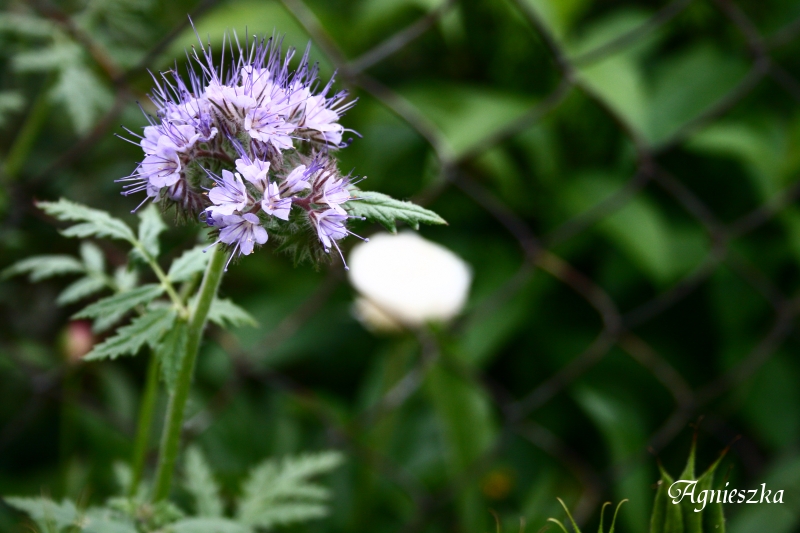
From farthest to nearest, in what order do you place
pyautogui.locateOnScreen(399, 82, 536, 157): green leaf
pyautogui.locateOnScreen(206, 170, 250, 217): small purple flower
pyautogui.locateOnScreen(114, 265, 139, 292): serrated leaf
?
1. pyautogui.locateOnScreen(399, 82, 536, 157): green leaf
2. pyautogui.locateOnScreen(114, 265, 139, 292): serrated leaf
3. pyautogui.locateOnScreen(206, 170, 250, 217): small purple flower

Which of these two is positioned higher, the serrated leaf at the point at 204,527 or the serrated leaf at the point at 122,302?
the serrated leaf at the point at 122,302

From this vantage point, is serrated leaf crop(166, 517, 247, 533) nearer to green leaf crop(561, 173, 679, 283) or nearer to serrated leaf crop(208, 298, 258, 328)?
serrated leaf crop(208, 298, 258, 328)

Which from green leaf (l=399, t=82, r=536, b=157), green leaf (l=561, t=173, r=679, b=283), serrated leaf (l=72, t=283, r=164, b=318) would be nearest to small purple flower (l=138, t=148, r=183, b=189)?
serrated leaf (l=72, t=283, r=164, b=318)

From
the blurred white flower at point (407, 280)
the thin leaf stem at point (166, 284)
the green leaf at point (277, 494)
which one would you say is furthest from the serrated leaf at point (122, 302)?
the blurred white flower at point (407, 280)

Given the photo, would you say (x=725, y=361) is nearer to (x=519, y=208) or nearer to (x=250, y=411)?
(x=519, y=208)

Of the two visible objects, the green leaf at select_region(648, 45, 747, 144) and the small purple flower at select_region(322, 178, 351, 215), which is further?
the green leaf at select_region(648, 45, 747, 144)

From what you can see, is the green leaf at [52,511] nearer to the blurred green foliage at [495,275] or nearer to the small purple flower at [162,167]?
the small purple flower at [162,167]
